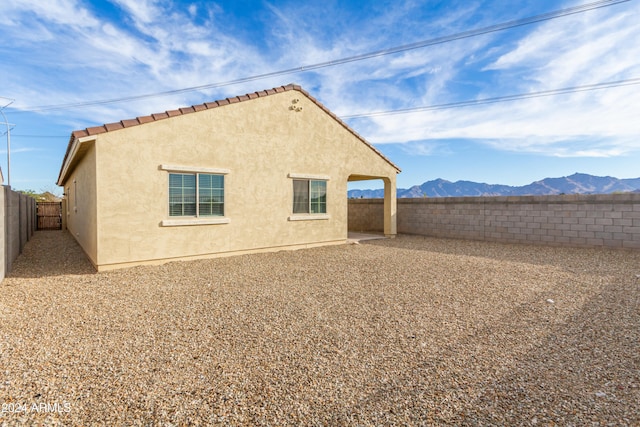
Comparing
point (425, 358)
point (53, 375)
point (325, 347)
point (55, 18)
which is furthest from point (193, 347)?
point (55, 18)

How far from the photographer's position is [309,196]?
39.9 feet

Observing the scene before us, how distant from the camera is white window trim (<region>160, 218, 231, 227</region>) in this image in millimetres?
8906

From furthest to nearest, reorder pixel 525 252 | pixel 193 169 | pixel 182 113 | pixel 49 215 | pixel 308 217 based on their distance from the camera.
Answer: pixel 49 215
pixel 308 217
pixel 525 252
pixel 193 169
pixel 182 113

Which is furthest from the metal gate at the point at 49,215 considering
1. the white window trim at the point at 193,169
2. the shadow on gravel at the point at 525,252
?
the shadow on gravel at the point at 525,252

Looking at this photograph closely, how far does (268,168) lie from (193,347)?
7.73 meters

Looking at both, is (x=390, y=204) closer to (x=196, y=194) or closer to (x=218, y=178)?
(x=218, y=178)

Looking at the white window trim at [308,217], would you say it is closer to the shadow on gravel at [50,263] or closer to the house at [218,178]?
the house at [218,178]

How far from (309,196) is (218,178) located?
3.63m

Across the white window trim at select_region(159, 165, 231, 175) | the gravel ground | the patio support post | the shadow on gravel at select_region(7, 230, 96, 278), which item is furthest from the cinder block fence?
the shadow on gravel at select_region(7, 230, 96, 278)

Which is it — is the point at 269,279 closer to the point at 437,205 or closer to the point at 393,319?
the point at 393,319

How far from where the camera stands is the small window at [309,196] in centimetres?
1183

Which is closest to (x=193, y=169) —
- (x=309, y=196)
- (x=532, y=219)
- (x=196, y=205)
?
(x=196, y=205)

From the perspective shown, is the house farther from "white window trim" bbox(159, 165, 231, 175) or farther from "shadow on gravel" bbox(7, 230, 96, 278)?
"shadow on gravel" bbox(7, 230, 96, 278)

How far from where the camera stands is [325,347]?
3914 mm
